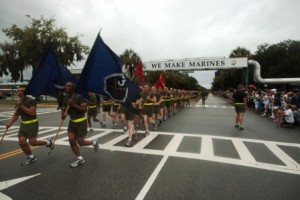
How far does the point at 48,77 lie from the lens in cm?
759

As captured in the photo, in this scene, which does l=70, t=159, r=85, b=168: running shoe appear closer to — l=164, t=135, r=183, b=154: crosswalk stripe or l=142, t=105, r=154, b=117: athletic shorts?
l=164, t=135, r=183, b=154: crosswalk stripe

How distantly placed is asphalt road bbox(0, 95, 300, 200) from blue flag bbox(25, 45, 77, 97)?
1.65 meters

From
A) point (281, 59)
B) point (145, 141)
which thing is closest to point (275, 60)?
point (281, 59)

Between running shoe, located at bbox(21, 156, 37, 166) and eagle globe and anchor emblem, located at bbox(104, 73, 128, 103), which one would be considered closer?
running shoe, located at bbox(21, 156, 37, 166)

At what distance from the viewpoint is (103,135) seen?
35.7 feet

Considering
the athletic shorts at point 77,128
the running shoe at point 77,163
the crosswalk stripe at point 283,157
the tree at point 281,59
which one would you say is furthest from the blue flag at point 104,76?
the tree at point 281,59

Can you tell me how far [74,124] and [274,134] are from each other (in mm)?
8291

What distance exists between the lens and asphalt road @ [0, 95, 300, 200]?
493cm

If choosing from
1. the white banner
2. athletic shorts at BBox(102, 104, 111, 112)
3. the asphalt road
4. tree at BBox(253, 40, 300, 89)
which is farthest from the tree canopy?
the asphalt road

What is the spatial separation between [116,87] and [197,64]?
27.2 m

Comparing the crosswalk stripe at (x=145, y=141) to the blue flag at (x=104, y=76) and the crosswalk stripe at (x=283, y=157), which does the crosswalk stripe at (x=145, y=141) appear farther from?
the crosswalk stripe at (x=283, y=157)

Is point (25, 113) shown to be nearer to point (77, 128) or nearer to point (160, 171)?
point (77, 128)

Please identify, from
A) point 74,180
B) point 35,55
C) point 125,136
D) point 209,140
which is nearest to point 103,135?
point 125,136

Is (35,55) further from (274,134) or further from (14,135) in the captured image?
(274,134)
